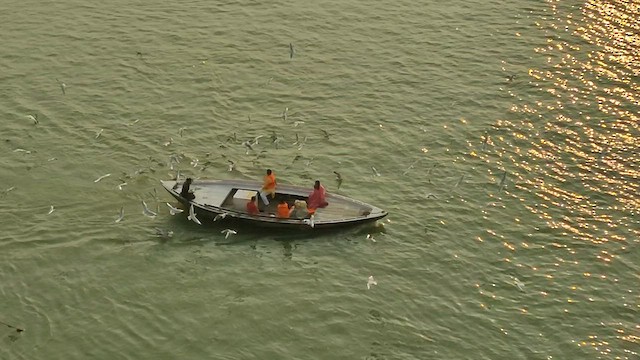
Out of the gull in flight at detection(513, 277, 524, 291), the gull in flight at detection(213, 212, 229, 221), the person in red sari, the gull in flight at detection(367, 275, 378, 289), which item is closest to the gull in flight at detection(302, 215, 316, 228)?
the person in red sari

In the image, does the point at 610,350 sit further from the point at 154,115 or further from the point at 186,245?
the point at 154,115

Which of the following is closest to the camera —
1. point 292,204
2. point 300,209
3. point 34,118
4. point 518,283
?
point 518,283

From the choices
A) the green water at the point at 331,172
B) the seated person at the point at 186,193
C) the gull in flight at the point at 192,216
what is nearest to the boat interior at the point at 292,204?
the green water at the point at 331,172

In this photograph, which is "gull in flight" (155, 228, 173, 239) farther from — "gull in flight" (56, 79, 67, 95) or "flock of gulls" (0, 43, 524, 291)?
"gull in flight" (56, 79, 67, 95)

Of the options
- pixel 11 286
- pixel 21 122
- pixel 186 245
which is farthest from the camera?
pixel 21 122

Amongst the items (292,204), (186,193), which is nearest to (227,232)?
(186,193)

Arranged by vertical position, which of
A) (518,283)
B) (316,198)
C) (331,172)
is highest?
(316,198)

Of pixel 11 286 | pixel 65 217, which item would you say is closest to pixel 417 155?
pixel 65 217

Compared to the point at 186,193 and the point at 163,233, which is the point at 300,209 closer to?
the point at 186,193
